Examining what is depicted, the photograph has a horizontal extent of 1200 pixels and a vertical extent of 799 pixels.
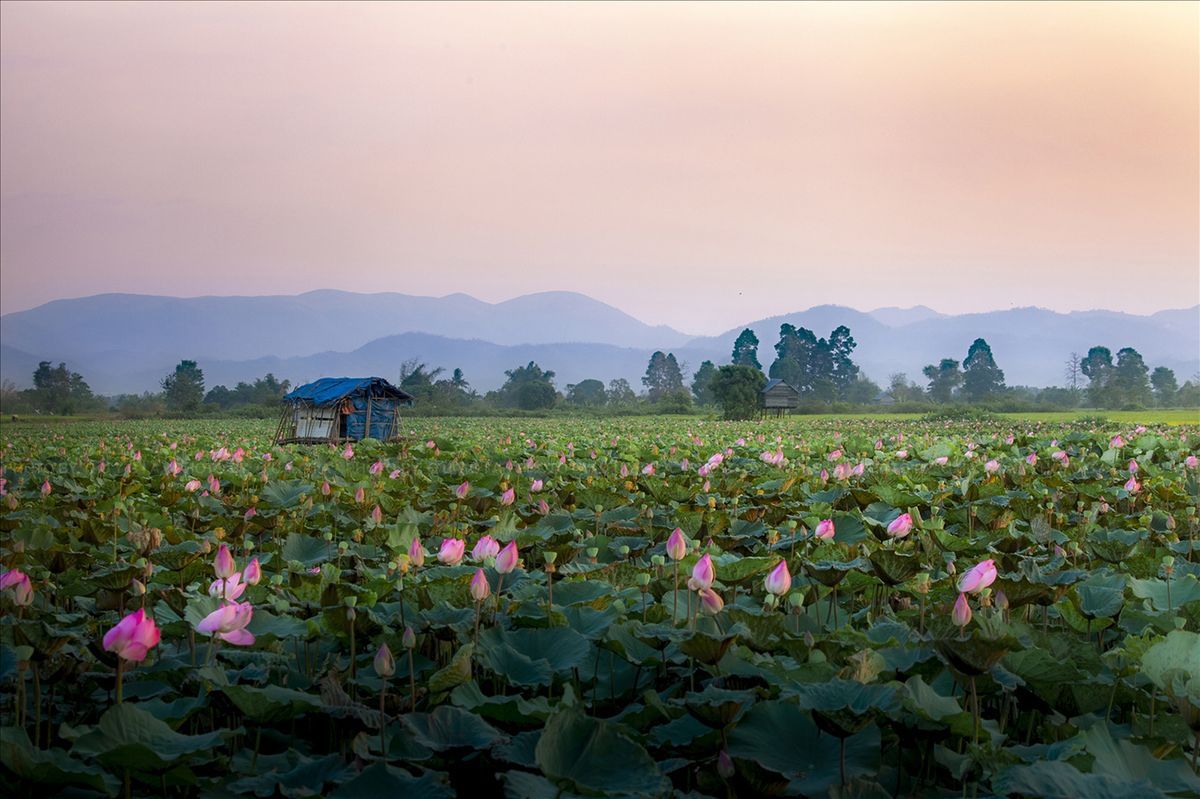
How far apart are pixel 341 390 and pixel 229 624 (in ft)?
45.7

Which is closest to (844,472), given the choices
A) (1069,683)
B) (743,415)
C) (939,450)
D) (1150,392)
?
(939,450)

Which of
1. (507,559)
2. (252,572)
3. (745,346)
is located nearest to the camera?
(507,559)

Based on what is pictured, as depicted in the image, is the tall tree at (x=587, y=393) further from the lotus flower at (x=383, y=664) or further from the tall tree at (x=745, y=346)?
the lotus flower at (x=383, y=664)

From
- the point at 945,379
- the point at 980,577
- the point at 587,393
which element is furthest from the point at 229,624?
the point at 945,379

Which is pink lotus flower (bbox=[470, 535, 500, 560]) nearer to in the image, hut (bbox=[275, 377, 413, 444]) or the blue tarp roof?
hut (bbox=[275, 377, 413, 444])

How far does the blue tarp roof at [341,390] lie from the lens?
14.9 meters

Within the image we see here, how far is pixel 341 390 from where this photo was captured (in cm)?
1507

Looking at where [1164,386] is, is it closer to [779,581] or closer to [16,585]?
[779,581]

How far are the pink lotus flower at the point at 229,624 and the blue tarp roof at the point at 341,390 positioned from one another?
13.6m

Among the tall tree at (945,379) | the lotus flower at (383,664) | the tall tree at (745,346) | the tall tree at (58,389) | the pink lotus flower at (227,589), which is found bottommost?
the lotus flower at (383,664)

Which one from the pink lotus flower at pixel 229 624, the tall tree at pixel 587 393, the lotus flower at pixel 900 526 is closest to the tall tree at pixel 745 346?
the tall tree at pixel 587 393

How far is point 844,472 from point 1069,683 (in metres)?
3.04

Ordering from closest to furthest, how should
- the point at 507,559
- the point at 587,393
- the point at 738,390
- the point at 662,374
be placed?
1. the point at 507,559
2. the point at 738,390
3. the point at 587,393
4. the point at 662,374

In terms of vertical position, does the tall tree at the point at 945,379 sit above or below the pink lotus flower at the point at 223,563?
above
